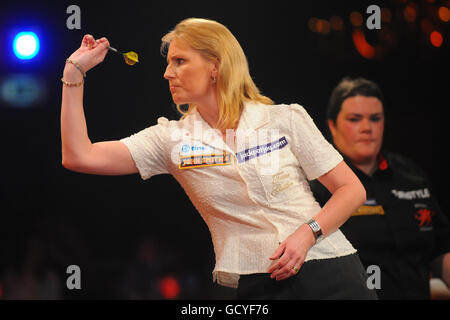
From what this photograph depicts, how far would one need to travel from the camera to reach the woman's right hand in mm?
1667

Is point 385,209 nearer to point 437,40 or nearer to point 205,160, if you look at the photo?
point 205,160

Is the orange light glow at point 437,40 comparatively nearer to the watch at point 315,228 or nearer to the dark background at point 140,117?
the dark background at point 140,117

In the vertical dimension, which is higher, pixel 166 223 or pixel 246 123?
pixel 246 123

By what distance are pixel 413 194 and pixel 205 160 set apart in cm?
138

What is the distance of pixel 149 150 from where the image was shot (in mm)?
1763

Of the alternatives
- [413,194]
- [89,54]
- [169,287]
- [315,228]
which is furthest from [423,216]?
[89,54]

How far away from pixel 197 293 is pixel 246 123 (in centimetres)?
192

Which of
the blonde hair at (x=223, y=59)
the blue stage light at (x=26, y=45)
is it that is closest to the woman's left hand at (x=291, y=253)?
the blonde hair at (x=223, y=59)

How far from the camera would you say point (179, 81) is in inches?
68.9

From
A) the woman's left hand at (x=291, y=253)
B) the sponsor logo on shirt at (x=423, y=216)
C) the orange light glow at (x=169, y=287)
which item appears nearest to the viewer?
the woman's left hand at (x=291, y=253)

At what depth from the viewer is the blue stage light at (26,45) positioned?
8.66 feet

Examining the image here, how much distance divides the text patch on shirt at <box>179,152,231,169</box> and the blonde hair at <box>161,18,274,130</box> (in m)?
0.12
